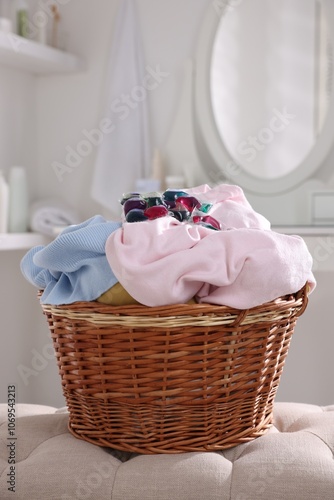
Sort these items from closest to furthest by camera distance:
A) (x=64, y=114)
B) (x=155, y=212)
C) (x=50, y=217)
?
(x=155, y=212), (x=50, y=217), (x=64, y=114)

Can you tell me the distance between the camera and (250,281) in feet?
2.78

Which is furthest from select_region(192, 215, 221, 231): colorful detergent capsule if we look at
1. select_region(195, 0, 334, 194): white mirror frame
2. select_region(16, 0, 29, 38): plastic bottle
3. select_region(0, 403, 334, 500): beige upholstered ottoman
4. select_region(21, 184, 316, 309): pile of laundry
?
select_region(16, 0, 29, 38): plastic bottle

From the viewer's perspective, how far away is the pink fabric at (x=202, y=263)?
834mm

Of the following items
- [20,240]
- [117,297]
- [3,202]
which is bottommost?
[20,240]

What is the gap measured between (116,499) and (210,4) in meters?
1.60

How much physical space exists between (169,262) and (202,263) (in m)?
0.04

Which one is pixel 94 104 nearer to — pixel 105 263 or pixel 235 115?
pixel 235 115

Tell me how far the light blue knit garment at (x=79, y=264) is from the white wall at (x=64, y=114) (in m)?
1.22

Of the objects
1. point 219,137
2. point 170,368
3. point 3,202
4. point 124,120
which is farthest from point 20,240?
point 170,368

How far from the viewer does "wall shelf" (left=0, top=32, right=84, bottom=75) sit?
1.87 m

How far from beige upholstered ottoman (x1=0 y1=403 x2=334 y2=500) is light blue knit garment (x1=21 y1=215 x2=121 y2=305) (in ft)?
0.69

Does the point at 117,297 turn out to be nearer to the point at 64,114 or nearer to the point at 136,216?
the point at 136,216

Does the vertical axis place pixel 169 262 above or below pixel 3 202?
above

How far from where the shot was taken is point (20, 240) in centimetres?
196
